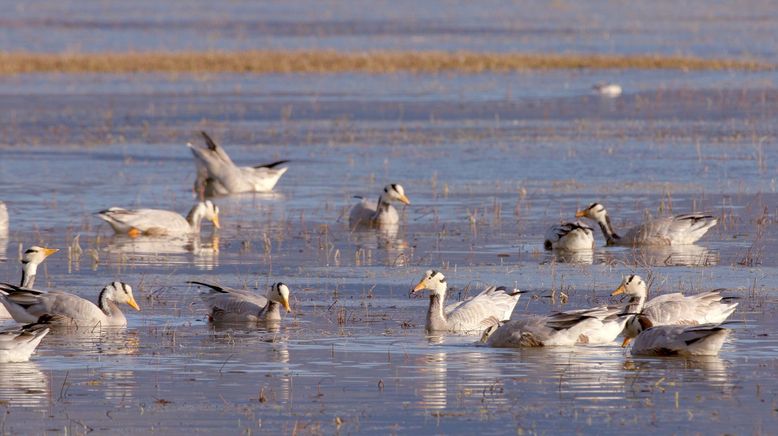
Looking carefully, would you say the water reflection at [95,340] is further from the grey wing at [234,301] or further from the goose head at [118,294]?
the grey wing at [234,301]

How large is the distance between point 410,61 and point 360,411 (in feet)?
133

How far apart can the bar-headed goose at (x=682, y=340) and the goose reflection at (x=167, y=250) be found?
655 centimetres

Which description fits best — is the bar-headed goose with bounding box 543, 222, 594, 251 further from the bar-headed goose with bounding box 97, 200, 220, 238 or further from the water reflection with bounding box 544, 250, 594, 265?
the bar-headed goose with bounding box 97, 200, 220, 238

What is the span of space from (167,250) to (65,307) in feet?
18.9

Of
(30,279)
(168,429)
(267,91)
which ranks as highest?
(267,91)

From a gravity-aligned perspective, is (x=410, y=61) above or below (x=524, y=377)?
above

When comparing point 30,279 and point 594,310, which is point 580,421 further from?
point 30,279

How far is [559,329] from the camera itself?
40.2 ft

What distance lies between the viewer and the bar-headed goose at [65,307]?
1348 centimetres

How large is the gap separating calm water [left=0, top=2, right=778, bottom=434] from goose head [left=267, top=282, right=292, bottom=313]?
209mm

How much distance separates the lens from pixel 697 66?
46.8 m

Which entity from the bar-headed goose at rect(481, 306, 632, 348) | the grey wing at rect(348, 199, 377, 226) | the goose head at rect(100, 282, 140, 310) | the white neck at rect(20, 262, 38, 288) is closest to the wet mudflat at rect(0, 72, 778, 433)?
the bar-headed goose at rect(481, 306, 632, 348)

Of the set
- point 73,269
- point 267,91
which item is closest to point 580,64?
point 267,91

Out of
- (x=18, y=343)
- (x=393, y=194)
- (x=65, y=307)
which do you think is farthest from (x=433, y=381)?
(x=393, y=194)
